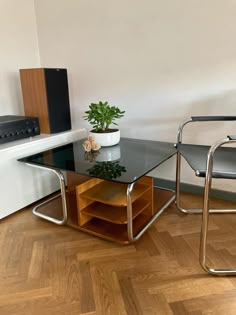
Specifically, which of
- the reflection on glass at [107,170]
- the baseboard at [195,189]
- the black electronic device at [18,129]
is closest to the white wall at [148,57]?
the baseboard at [195,189]

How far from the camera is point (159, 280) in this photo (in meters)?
1.12

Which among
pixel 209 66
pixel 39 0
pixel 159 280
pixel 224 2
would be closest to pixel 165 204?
pixel 159 280

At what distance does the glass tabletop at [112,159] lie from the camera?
130 cm

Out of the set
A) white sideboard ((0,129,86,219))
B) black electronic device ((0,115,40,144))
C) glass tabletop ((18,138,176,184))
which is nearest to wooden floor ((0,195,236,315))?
white sideboard ((0,129,86,219))

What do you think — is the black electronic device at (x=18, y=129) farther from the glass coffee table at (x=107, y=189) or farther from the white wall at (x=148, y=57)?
the white wall at (x=148, y=57)

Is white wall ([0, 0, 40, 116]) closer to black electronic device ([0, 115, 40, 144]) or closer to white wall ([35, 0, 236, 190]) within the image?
white wall ([35, 0, 236, 190])

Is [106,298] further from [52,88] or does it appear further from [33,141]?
[52,88]

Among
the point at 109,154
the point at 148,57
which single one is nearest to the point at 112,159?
the point at 109,154

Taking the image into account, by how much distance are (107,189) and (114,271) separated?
0.49 meters

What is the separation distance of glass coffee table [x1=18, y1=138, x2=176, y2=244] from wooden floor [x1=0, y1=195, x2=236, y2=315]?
0.23 ft

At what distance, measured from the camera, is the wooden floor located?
3.27 feet

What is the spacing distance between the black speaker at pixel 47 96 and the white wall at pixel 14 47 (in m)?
0.22

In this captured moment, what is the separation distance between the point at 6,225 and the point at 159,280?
0.98m

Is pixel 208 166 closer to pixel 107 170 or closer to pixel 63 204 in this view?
pixel 107 170
